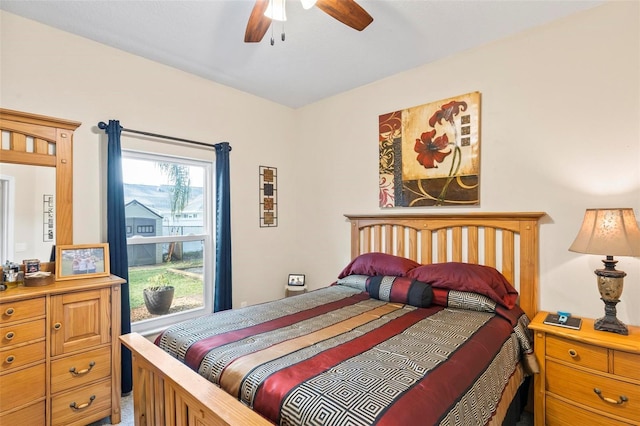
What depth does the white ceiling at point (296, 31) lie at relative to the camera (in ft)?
6.74

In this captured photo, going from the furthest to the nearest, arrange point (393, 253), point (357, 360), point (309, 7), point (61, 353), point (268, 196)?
point (268, 196), point (393, 253), point (61, 353), point (309, 7), point (357, 360)

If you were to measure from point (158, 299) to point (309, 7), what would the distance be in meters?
2.66

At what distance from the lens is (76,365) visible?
6.45 ft

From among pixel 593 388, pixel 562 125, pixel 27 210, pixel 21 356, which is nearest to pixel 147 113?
pixel 27 210

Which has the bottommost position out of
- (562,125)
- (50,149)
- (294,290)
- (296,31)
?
(294,290)

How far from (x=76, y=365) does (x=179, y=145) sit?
6.09 feet

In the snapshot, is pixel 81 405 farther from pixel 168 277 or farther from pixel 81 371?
pixel 168 277

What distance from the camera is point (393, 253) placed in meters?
3.02

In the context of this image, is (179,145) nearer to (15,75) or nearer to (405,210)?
(15,75)

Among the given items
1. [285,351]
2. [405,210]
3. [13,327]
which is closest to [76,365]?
[13,327]

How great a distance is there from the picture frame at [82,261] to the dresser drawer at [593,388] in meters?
3.01

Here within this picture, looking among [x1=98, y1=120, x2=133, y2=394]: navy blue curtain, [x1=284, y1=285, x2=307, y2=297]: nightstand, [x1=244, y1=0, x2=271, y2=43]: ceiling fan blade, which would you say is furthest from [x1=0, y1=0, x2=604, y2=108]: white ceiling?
[x1=284, y1=285, x2=307, y2=297]: nightstand

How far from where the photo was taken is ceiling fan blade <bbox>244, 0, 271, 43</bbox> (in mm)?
1675

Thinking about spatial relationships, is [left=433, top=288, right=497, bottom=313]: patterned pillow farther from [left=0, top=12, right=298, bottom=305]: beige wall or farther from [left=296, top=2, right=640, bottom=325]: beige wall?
[left=0, top=12, right=298, bottom=305]: beige wall
